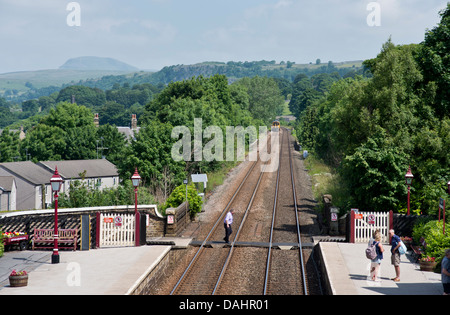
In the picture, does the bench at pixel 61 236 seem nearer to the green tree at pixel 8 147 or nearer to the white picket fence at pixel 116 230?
the white picket fence at pixel 116 230

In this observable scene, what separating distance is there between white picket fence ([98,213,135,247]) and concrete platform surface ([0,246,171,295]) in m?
0.66

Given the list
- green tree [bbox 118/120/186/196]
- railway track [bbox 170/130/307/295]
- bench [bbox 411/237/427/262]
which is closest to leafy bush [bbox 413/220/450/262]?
bench [bbox 411/237/427/262]

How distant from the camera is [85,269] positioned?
58.5 ft

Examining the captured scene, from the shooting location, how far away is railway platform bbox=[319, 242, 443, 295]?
49.1ft

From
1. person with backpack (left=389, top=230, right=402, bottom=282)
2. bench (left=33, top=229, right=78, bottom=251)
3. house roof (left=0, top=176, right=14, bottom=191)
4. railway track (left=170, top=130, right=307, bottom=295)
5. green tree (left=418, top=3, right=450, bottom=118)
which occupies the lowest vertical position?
house roof (left=0, top=176, right=14, bottom=191)

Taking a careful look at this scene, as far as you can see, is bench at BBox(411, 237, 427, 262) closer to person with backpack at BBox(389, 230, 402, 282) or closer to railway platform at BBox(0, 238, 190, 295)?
person with backpack at BBox(389, 230, 402, 282)

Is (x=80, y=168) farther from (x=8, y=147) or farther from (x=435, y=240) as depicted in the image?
(x=435, y=240)

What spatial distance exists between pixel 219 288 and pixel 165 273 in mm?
3125

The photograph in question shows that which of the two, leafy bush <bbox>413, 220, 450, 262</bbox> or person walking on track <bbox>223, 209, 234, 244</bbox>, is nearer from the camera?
leafy bush <bbox>413, 220, 450, 262</bbox>

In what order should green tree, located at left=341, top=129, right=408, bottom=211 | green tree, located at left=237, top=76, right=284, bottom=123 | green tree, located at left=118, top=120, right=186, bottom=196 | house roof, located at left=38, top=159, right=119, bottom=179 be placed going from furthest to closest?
green tree, located at left=237, top=76, right=284, bottom=123 < house roof, located at left=38, top=159, right=119, bottom=179 < green tree, located at left=118, top=120, right=186, bottom=196 < green tree, located at left=341, top=129, right=408, bottom=211

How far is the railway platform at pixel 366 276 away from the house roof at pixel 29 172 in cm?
5333

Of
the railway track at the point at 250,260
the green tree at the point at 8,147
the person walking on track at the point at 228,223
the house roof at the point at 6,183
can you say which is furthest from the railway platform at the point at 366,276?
the green tree at the point at 8,147

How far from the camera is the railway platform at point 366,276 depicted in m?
15.0

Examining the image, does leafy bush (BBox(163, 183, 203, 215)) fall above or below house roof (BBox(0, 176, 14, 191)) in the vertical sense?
above
